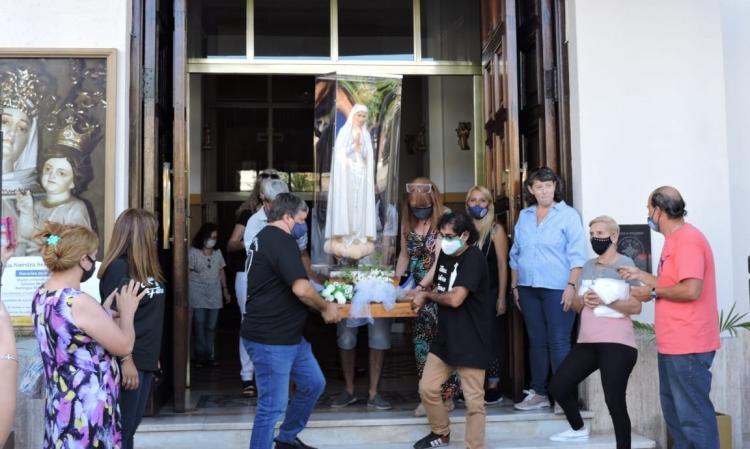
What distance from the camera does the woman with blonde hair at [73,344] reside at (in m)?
3.55

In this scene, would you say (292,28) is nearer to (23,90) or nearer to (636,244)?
(23,90)

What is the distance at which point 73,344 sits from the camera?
359 cm

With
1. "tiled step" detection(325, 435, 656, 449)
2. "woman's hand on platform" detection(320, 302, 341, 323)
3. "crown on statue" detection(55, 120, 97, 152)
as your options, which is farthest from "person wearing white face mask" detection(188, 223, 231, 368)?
"woman's hand on platform" detection(320, 302, 341, 323)

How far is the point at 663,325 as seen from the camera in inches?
183

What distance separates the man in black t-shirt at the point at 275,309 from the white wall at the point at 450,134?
593 centimetres

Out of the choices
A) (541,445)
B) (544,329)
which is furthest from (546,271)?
(541,445)

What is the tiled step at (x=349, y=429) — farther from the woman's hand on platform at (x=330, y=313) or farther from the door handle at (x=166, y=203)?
the door handle at (x=166, y=203)

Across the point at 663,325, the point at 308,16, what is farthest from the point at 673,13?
the point at 308,16

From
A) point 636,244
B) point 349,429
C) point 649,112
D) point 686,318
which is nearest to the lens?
point 686,318

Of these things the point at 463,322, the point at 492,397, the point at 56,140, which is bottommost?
the point at 492,397

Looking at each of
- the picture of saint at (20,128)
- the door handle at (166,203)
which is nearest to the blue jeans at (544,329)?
the door handle at (166,203)

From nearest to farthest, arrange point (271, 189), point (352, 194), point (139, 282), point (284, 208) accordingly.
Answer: point (139, 282)
point (284, 208)
point (271, 189)
point (352, 194)

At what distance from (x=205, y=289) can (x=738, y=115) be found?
17.6 feet

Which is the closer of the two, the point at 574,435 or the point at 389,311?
the point at 574,435
